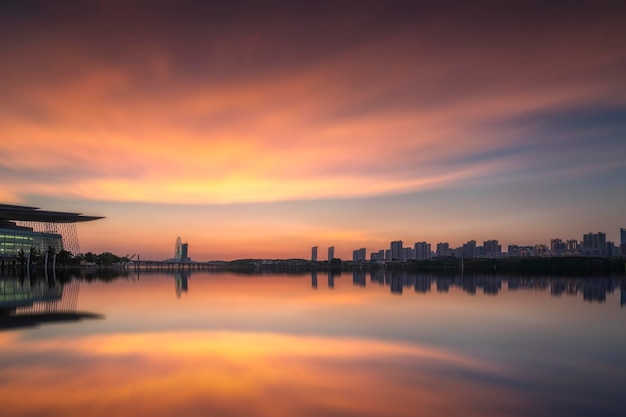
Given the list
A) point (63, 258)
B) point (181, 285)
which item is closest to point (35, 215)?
point (63, 258)

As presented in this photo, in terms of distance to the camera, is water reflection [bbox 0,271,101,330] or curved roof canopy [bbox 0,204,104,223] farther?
curved roof canopy [bbox 0,204,104,223]

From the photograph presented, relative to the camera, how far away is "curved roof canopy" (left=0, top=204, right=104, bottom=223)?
5527 inches

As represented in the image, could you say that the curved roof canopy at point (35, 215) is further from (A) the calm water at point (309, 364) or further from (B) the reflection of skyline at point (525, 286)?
(A) the calm water at point (309, 364)

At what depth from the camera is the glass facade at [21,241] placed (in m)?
142

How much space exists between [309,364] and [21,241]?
526 ft

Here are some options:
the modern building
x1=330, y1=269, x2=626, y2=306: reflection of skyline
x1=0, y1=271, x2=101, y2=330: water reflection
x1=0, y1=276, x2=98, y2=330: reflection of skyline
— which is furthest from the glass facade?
x1=0, y1=271, x2=101, y2=330: water reflection

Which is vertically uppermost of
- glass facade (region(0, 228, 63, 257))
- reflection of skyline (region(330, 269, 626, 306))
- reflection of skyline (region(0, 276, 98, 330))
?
glass facade (region(0, 228, 63, 257))

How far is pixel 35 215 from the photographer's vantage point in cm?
14838

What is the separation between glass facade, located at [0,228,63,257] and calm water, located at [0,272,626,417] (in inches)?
5159

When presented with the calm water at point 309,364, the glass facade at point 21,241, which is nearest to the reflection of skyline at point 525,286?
the calm water at point 309,364

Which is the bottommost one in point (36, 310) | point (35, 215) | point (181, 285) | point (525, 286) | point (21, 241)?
point (525, 286)

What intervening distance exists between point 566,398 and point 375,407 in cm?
581

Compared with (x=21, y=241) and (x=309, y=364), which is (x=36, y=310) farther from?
(x=21, y=241)

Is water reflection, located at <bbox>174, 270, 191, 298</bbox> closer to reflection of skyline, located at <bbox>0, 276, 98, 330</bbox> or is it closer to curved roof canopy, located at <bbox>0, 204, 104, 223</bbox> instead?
reflection of skyline, located at <bbox>0, 276, 98, 330</bbox>
